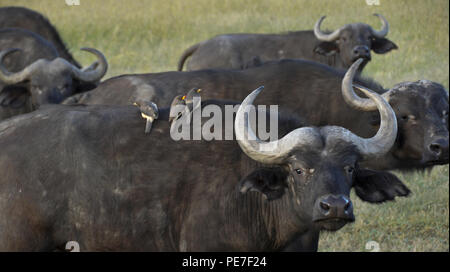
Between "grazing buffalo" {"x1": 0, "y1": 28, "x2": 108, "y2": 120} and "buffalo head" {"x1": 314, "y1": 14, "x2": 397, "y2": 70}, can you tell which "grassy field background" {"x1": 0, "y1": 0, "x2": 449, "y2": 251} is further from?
"grazing buffalo" {"x1": 0, "y1": 28, "x2": 108, "y2": 120}

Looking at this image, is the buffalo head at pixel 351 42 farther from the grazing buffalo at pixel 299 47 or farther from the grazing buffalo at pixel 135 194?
the grazing buffalo at pixel 135 194

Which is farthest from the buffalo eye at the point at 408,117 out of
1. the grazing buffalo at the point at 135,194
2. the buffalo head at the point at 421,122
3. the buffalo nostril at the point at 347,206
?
the buffalo nostril at the point at 347,206

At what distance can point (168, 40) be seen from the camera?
2366cm

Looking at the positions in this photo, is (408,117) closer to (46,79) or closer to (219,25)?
(46,79)

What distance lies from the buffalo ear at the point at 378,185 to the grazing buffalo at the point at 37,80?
218 inches

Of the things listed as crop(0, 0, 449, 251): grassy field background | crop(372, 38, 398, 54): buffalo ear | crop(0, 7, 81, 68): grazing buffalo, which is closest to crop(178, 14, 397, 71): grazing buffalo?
crop(372, 38, 398, 54): buffalo ear

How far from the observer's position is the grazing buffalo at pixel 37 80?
9.96 meters

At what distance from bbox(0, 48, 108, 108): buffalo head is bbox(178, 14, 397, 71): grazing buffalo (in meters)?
3.33

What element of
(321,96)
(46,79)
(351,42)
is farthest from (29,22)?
(321,96)

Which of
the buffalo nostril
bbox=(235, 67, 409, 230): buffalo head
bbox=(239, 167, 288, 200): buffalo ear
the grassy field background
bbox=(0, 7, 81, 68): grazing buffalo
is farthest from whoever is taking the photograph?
the grassy field background

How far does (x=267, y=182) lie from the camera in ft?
16.8

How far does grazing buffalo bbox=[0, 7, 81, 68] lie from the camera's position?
41.2 feet

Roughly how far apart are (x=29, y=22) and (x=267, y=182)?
8864 millimetres

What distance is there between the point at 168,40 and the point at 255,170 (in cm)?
1898
